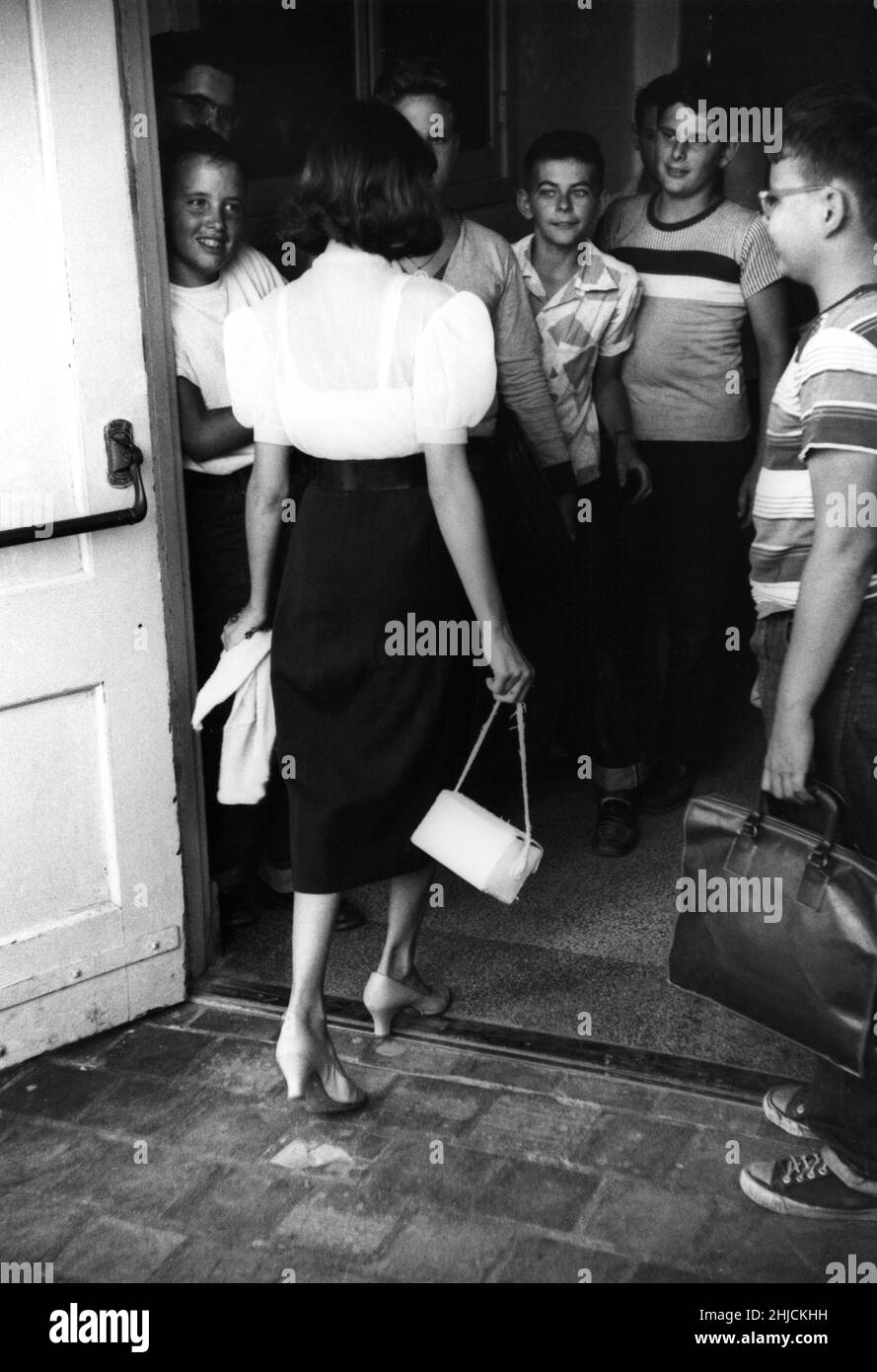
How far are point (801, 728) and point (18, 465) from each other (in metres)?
1.46

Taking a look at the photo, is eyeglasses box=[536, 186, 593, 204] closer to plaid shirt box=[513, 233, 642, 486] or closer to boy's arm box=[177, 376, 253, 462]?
plaid shirt box=[513, 233, 642, 486]

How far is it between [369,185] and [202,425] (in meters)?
0.81

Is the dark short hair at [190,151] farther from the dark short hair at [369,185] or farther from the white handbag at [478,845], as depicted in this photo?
the white handbag at [478,845]

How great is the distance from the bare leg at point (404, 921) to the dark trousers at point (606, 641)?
1049mm

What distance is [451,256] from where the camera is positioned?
338 cm

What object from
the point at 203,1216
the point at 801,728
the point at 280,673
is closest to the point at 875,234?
the point at 801,728

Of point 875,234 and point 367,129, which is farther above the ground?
point 367,129

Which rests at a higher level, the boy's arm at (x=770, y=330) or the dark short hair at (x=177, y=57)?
the dark short hair at (x=177, y=57)

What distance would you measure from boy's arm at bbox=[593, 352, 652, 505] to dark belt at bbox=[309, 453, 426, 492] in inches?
53.9

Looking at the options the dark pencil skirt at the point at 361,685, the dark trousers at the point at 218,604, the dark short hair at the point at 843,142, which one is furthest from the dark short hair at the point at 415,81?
the dark short hair at the point at 843,142

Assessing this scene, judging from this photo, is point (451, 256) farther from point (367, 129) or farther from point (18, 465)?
point (18, 465)

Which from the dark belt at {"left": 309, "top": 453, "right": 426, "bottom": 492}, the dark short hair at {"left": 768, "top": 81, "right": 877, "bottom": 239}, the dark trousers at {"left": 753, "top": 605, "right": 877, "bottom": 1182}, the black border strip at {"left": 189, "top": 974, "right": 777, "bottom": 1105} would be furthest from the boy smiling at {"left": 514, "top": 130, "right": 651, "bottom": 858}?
the dark short hair at {"left": 768, "top": 81, "right": 877, "bottom": 239}

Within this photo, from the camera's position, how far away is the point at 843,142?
2209 mm

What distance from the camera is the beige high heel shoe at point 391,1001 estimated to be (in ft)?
9.71
